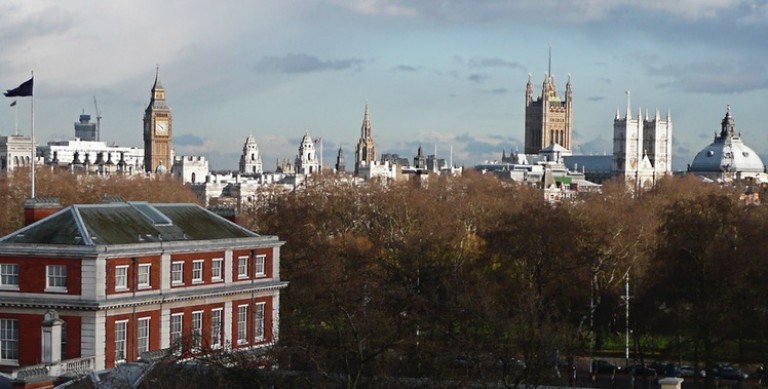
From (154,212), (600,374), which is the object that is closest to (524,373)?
(154,212)

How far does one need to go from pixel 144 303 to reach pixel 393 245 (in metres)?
31.3

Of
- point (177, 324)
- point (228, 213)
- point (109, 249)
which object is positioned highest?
point (228, 213)

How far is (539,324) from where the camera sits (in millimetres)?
50219

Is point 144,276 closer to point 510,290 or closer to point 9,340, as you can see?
point 9,340

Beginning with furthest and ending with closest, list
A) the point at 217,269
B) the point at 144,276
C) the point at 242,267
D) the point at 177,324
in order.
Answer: the point at 242,267
the point at 217,269
the point at 177,324
the point at 144,276

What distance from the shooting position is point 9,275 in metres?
51.0

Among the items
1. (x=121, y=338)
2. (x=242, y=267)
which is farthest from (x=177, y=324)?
(x=242, y=267)

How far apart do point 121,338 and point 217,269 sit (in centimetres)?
629

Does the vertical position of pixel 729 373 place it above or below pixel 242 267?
below

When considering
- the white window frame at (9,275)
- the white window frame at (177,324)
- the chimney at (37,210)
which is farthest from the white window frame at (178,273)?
the white window frame at (9,275)

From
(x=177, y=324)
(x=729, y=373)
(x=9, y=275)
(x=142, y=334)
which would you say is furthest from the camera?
(x=729, y=373)

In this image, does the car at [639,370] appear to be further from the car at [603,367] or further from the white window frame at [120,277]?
the white window frame at [120,277]

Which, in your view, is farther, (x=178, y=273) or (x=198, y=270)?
(x=198, y=270)

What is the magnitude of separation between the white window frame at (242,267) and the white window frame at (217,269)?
122cm
